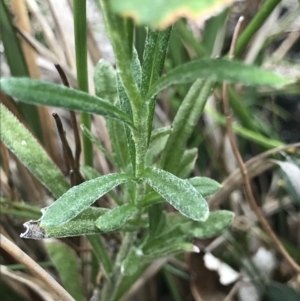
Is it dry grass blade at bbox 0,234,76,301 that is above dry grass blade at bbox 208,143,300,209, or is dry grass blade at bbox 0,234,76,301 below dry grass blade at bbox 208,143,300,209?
above

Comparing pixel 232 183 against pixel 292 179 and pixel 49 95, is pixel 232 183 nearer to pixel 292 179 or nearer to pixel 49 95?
pixel 292 179

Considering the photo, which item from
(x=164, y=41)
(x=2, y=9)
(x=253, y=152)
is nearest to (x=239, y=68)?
(x=164, y=41)

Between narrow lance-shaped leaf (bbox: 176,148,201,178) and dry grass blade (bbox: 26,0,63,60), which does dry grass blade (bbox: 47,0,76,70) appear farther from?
narrow lance-shaped leaf (bbox: 176,148,201,178)

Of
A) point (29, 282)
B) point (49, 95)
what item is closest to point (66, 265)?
point (29, 282)

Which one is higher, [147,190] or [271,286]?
[147,190]

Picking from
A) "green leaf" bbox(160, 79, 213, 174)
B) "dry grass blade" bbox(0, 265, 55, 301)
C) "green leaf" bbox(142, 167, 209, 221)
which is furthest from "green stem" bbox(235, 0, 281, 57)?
"dry grass blade" bbox(0, 265, 55, 301)

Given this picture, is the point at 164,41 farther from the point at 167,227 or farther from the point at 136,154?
the point at 167,227
